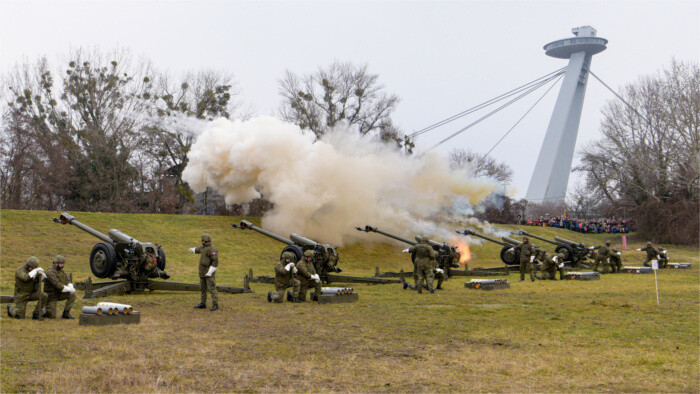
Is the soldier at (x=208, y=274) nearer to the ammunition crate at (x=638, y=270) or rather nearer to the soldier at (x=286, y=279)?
the soldier at (x=286, y=279)

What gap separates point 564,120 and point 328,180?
206 feet

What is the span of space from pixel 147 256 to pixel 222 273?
27.1 ft

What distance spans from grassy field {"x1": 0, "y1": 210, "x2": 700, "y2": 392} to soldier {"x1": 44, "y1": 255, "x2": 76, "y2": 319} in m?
0.35

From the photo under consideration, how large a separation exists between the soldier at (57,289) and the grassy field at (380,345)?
0.35 metres

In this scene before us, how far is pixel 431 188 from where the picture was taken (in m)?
31.7

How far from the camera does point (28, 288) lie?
1231 cm

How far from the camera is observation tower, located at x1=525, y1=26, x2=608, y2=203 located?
84.4 metres

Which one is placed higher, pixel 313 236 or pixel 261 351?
pixel 313 236

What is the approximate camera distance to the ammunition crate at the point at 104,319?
1164cm

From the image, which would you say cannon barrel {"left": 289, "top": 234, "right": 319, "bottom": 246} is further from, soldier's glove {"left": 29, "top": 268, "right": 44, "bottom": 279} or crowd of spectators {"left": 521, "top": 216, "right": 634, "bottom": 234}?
crowd of spectators {"left": 521, "top": 216, "right": 634, "bottom": 234}

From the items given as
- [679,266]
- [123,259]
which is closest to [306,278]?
[123,259]

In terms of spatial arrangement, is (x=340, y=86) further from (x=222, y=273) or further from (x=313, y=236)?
(x=222, y=273)

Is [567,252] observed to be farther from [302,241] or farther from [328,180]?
[302,241]

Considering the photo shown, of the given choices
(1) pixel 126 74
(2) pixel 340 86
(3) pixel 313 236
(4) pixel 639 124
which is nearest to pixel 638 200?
(4) pixel 639 124
